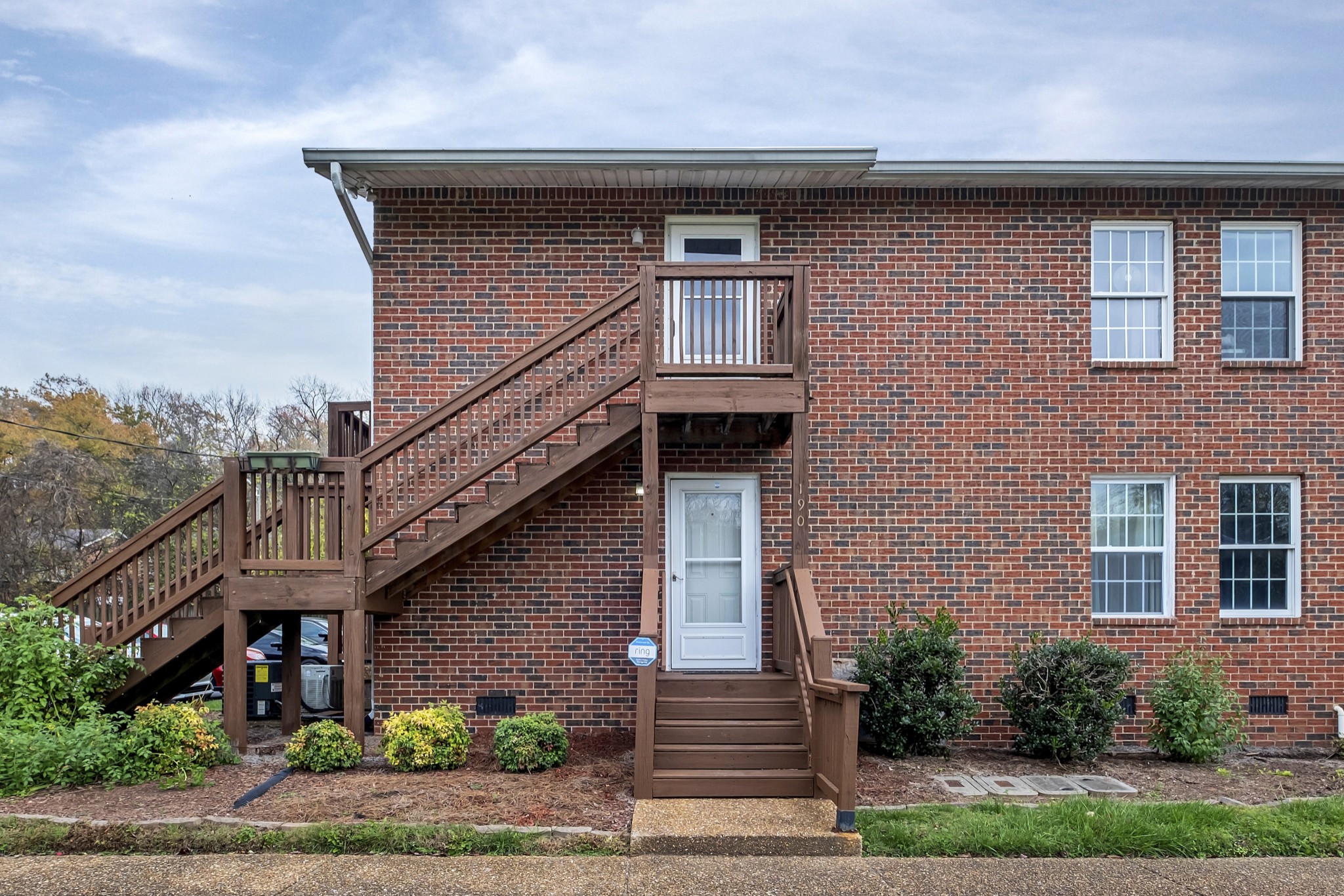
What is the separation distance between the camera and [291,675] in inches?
356

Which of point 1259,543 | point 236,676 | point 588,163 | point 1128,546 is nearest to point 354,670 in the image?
point 236,676

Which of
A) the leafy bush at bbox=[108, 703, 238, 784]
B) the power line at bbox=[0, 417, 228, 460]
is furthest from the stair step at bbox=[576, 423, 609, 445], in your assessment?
the power line at bbox=[0, 417, 228, 460]

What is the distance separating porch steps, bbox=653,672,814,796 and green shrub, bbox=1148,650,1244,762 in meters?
3.81

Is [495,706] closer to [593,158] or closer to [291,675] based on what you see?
[291,675]

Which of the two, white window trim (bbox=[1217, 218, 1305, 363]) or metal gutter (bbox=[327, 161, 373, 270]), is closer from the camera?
metal gutter (bbox=[327, 161, 373, 270])

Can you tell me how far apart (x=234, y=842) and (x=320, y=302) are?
98.1ft

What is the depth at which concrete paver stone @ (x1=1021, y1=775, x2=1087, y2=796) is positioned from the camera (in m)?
7.00

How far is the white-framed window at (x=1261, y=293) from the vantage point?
9.38 meters

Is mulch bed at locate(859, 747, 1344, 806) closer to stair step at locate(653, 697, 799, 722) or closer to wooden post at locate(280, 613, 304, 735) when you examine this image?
stair step at locate(653, 697, 799, 722)

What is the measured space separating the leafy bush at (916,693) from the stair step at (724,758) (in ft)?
4.81

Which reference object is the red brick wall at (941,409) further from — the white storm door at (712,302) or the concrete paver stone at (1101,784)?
the concrete paver stone at (1101,784)

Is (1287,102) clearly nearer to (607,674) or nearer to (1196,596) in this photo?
(1196,596)

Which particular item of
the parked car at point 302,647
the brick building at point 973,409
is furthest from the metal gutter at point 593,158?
the parked car at point 302,647

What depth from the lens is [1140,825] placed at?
5.81m
